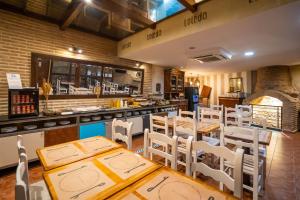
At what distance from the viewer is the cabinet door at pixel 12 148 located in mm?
2484

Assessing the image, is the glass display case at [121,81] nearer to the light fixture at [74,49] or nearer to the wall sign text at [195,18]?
the light fixture at [74,49]

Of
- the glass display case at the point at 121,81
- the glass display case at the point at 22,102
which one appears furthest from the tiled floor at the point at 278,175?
the glass display case at the point at 121,81

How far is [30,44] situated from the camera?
124 inches

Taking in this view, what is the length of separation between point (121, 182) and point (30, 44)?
3.39 meters

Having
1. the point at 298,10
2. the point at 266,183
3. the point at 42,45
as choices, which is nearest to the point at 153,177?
the point at 266,183

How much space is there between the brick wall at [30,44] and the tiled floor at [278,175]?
1.22m

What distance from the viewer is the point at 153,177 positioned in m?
1.16

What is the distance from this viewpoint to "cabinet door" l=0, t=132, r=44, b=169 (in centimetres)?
248

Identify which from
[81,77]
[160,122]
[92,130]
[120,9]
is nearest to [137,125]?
[92,130]

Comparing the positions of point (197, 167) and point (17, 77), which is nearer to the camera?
point (197, 167)

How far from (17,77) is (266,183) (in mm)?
4316

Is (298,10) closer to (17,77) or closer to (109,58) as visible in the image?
(109,58)

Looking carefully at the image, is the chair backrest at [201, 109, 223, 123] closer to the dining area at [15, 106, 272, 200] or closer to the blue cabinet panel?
the dining area at [15, 106, 272, 200]

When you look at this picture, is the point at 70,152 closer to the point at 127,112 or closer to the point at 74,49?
the point at 127,112
